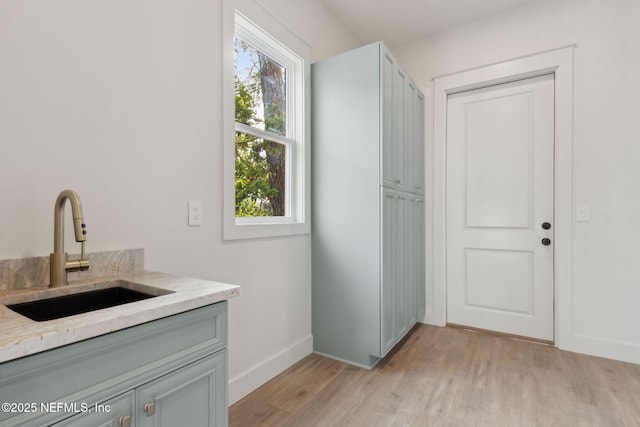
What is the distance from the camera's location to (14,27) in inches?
42.6

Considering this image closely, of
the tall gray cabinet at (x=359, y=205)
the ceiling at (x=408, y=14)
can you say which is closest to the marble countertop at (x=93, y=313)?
the tall gray cabinet at (x=359, y=205)

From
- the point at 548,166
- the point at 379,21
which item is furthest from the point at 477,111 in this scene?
the point at 379,21

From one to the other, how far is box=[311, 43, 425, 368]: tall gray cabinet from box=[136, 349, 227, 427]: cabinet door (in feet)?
4.43

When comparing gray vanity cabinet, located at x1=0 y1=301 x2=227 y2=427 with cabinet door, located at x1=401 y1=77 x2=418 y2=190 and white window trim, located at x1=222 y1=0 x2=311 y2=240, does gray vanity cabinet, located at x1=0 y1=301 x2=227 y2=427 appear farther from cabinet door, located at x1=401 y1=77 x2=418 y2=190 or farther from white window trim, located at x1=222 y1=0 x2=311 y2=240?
cabinet door, located at x1=401 y1=77 x2=418 y2=190

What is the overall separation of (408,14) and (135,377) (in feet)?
10.8

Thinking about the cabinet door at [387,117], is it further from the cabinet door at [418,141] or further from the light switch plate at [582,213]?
the light switch plate at [582,213]

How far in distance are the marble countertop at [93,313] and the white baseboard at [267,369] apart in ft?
3.16

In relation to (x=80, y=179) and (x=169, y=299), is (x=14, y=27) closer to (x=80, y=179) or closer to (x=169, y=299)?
(x=80, y=179)

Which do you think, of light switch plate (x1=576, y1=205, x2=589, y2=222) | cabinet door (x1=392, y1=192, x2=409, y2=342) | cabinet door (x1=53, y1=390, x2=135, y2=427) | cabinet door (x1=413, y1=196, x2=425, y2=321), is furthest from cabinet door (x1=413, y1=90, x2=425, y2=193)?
cabinet door (x1=53, y1=390, x2=135, y2=427)

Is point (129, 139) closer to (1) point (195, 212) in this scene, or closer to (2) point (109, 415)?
(1) point (195, 212)

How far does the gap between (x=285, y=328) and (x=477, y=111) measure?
2.63 metres

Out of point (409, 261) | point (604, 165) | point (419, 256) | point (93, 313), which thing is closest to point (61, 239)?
point (93, 313)

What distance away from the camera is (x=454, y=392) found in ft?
6.47

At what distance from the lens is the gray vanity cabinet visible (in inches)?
26.7
